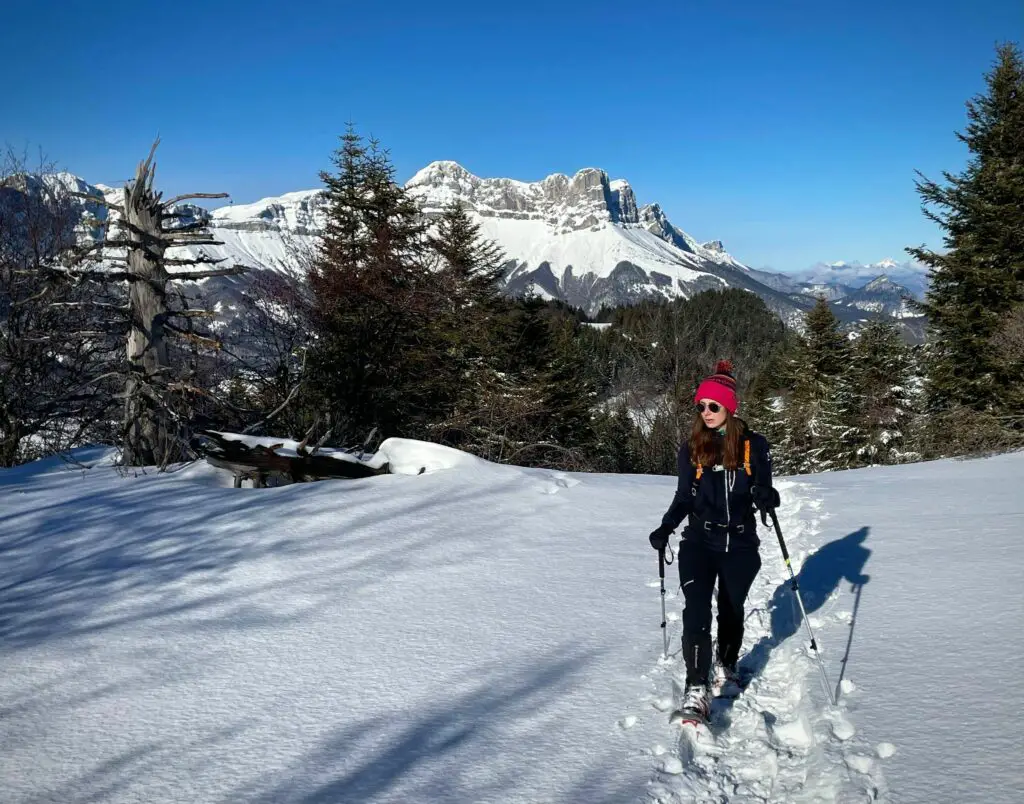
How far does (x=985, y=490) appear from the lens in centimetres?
718

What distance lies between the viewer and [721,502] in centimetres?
344

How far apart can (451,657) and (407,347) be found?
596 inches

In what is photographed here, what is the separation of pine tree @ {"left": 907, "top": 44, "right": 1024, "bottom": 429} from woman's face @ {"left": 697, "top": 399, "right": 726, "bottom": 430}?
17707 millimetres

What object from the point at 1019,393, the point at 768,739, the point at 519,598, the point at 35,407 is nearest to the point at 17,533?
the point at 519,598

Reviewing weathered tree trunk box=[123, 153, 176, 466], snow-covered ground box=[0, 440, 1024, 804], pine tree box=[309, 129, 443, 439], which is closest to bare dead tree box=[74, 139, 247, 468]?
weathered tree trunk box=[123, 153, 176, 466]

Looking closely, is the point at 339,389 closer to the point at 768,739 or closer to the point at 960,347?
the point at 768,739

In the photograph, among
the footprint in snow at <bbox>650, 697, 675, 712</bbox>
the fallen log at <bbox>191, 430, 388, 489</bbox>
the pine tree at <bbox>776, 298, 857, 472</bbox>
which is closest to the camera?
the footprint in snow at <bbox>650, 697, 675, 712</bbox>

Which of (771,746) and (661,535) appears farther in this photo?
(661,535)

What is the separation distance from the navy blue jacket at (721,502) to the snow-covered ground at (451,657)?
882 mm

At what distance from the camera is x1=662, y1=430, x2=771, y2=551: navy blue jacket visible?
11.3ft

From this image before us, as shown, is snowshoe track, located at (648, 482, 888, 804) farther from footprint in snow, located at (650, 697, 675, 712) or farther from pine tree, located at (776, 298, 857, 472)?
pine tree, located at (776, 298, 857, 472)

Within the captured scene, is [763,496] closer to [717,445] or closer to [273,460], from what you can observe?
[717,445]

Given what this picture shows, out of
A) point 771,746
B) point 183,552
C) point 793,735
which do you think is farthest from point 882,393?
point 183,552

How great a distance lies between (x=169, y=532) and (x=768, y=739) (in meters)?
4.95
